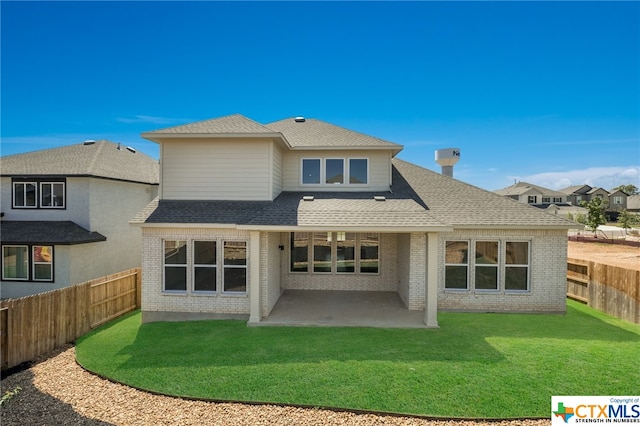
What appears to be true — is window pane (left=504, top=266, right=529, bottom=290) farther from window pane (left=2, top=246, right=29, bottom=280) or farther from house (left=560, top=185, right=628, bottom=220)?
house (left=560, top=185, right=628, bottom=220)

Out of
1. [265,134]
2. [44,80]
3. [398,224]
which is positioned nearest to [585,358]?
[398,224]

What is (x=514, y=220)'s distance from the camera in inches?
423

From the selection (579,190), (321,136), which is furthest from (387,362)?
(579,190)

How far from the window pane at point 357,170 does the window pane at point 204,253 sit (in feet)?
20.8

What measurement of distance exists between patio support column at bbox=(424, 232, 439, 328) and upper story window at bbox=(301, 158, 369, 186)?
4580 mm

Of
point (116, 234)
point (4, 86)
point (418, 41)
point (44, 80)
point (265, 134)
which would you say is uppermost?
point (418, 41)

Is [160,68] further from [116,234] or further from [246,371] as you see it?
[246,371]

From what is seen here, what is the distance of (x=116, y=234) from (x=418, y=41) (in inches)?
727

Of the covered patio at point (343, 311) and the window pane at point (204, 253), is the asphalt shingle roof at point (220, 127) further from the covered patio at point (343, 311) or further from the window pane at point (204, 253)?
the covered patio at point (343, 311)

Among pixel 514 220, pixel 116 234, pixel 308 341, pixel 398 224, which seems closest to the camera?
pixel 308 341

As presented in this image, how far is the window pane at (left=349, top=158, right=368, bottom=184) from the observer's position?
13.4 meters

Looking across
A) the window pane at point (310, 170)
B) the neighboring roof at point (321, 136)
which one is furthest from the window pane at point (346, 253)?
the neighboring roof at point (321, 136)

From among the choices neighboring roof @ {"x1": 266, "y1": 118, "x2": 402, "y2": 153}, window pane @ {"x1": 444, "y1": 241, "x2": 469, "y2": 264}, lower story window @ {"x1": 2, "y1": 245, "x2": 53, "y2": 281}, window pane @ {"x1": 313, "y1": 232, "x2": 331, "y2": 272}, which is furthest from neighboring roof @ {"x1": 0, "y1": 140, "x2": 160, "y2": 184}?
window pane @ {"x1": 444, "y1": 241, "x2": 469, "y2": 264}

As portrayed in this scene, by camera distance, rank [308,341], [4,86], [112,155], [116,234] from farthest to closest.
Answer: [112,155], [116,234], [4,86], [308,341]
